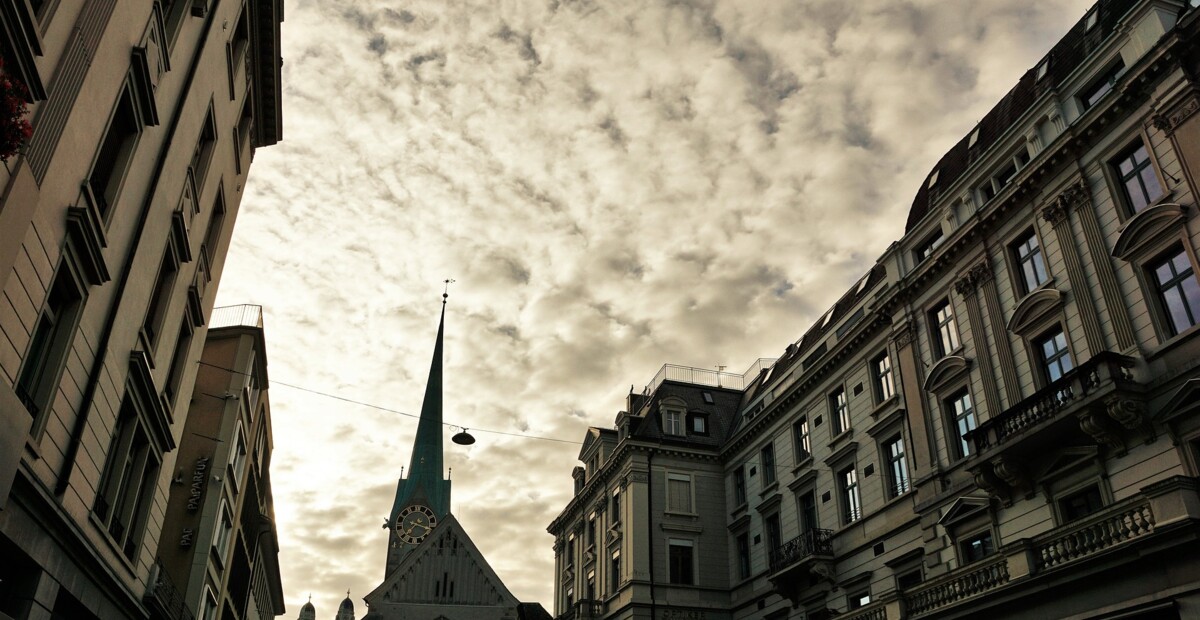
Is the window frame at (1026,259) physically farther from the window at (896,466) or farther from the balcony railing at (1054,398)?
the window at (896,466)

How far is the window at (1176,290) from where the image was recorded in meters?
19.1

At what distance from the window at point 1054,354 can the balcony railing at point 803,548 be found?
39.4 ft

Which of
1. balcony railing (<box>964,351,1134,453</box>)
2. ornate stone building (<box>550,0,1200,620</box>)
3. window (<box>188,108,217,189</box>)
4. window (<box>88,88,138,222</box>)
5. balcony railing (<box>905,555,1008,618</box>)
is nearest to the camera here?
window (<box>88,88,138,222</box>)

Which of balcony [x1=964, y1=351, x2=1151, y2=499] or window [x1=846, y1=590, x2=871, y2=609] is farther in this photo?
window [x1=846, y1=590, x2=871, y2=609]

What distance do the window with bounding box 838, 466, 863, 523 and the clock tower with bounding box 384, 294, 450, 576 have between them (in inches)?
2984

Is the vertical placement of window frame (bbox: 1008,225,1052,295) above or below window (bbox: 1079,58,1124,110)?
below


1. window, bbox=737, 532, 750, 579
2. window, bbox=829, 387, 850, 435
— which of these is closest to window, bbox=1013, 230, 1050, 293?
window, bbox=829, 387, 850, 435

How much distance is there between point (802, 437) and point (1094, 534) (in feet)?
58.8

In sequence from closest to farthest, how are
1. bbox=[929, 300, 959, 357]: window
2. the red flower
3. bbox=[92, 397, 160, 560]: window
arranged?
the red flower → bbox=[92, 397, 160, 560]: window → bbox=[929, 300, 959, 357]: window

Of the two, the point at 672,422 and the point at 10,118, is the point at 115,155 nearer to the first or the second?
the point at 10,118

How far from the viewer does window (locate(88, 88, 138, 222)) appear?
611 inches

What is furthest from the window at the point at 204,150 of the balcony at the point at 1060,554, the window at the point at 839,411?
the window at the point at 839,411

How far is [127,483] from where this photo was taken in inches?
783

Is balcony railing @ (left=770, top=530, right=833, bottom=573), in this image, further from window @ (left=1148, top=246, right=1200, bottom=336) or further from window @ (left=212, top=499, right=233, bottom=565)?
window @ (left=212, top=499, right=233, bottom=565)
